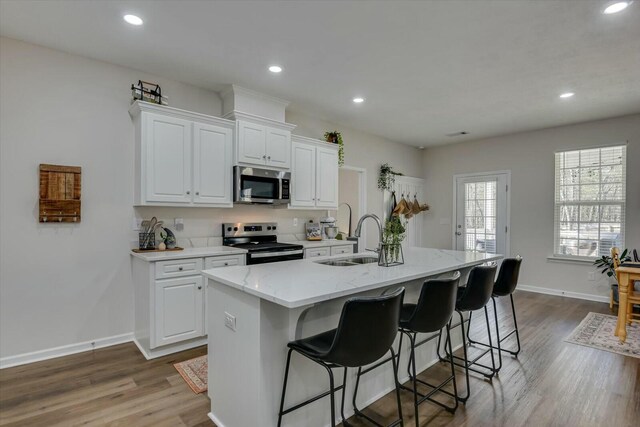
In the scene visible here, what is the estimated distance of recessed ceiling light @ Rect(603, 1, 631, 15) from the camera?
232 centimetres

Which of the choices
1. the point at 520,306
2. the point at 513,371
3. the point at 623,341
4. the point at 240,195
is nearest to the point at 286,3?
the point at 240,195

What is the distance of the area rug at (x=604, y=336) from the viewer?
3289 millimetres

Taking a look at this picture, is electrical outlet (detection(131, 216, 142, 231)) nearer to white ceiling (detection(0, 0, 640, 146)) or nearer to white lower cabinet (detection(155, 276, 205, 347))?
white lower cabinet (detection(155, 276, 205, 347))

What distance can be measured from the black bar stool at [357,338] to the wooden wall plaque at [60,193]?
8.45ft

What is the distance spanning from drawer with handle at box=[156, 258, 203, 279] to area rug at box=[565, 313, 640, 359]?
153 inches

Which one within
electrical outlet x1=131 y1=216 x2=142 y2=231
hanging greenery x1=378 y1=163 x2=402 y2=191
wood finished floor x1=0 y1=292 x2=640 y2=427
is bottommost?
wood finished floor x1=0 y1=292 x2=640 y2=427

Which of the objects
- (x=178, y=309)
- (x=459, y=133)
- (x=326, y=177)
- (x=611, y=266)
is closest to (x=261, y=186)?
(x=326, y=177)

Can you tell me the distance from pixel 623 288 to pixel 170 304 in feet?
14.6

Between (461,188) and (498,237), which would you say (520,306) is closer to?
(498,237)

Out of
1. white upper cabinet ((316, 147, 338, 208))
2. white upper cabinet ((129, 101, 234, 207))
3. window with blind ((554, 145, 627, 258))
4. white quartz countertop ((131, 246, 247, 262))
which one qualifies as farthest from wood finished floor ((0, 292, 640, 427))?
window with blind ((554, 145, 627, 258))

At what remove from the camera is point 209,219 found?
394 cm

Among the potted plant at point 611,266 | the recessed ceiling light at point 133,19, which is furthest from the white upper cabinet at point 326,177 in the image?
the potted plant at point 611,266

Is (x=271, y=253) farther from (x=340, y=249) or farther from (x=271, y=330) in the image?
(x=271, y=330)

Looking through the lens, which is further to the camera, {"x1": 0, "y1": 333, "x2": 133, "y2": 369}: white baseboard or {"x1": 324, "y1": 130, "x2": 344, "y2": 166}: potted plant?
{"x1": 324, "y1": 130, "x2": 344, "y2": 166}: potted plant
